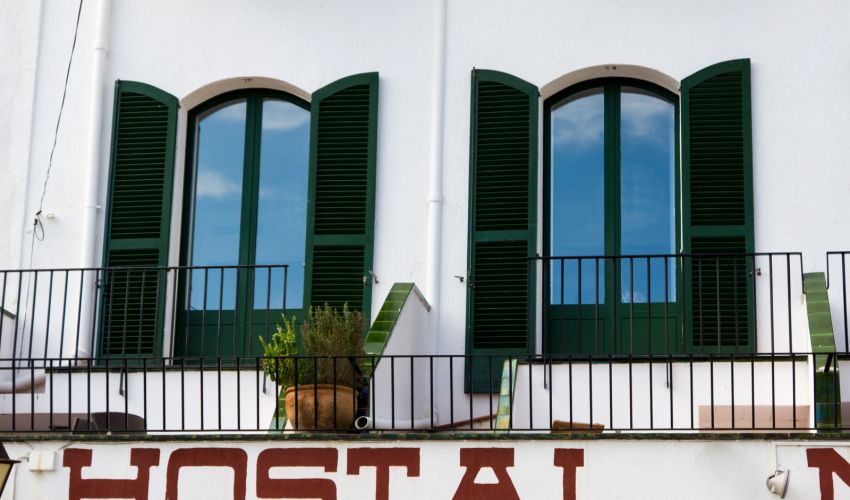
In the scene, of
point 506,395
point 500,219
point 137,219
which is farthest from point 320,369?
point 137,219

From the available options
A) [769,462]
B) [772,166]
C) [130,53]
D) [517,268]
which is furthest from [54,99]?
[769,462]

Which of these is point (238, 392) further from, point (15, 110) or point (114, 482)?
point (15, 110)

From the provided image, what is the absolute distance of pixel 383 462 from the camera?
1277 cm

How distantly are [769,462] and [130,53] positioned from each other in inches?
274

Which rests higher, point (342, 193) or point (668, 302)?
point (342, 193)

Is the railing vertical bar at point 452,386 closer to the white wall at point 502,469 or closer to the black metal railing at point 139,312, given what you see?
the white wall at point 502,469

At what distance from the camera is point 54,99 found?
1627cm

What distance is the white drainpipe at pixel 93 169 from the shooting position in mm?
15578

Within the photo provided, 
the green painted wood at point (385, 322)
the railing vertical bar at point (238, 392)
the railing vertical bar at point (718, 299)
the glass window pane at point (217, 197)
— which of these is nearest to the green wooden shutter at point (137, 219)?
the glass window pane at point (217, 197)

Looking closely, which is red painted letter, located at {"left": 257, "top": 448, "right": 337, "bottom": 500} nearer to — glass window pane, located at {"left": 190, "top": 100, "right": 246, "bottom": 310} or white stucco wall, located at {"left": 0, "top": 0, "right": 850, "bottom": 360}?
white stucco wall, located at {"left": 0, "top": 0, "right": 850, "bottom": 360}

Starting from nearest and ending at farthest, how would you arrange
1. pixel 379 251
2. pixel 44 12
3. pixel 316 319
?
pixel 316 319, pixel 379 251, pixel 44 12

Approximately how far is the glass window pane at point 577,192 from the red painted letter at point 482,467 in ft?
9.00

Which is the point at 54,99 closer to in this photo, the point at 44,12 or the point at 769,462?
the point at 44,12

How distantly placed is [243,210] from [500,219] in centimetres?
232
